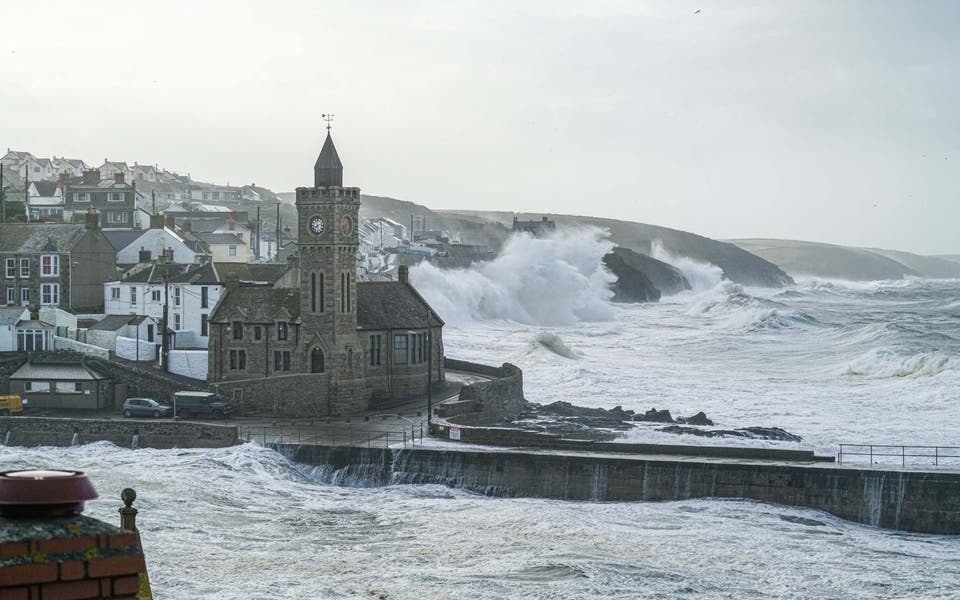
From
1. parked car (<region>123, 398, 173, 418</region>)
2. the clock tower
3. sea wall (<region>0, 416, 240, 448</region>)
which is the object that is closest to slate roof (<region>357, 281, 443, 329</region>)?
the clock tower

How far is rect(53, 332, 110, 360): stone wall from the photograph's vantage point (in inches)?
1969

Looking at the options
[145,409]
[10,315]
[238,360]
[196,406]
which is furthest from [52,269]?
[196,406]

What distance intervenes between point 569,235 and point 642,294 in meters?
17.3

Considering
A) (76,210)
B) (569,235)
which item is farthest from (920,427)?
(569,235)

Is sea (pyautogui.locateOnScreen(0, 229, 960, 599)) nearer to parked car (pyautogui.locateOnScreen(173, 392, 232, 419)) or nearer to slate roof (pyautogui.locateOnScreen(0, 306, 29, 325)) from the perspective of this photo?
parked car (pyautogui.locateOnScreen(173, 392, 232, 419))

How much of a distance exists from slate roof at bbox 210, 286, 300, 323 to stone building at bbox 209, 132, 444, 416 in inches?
1.4

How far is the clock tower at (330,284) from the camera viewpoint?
4447cm

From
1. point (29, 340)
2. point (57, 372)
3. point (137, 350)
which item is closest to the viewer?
point (57, 372)

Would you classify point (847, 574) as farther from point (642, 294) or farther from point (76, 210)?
point (642, 294)

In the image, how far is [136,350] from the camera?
50906 millimetres

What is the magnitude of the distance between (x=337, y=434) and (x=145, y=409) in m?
7.29

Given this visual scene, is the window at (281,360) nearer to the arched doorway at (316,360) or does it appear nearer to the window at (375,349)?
the arched doorway at (316,360)

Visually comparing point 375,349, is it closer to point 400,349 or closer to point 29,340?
point 400,349

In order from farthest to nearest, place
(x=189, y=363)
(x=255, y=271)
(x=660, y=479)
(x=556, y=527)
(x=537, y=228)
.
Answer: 1. (x=537, y=228)
2. (x=255, y=271)
3. (x=189, y=363)
4. (x=660, y=479)
5. (x=556, y=527)
